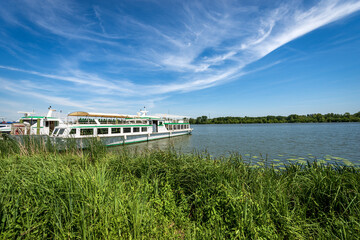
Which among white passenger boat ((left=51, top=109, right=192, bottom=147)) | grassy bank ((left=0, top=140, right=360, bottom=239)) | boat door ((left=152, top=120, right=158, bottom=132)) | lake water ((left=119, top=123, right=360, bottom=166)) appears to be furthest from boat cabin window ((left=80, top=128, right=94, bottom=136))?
grassy bank ((left=0, top=140, right=360, bottom=239))

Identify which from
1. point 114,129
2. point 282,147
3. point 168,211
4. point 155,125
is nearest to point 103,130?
point 114,129

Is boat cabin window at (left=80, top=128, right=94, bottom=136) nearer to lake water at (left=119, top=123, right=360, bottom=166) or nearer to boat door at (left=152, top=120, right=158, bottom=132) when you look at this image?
lake water at (left=119, top=123, right=360, bottom=166)

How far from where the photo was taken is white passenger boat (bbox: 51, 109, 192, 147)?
68.1 feet

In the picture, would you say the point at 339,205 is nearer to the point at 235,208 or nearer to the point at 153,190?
the point at 235,208

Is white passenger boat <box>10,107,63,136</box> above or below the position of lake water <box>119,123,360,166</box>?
above

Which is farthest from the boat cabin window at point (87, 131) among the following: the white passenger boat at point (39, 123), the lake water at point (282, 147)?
the lake water at point (282, 147)

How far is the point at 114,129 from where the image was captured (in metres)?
26.1

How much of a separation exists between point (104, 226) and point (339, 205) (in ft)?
17.1

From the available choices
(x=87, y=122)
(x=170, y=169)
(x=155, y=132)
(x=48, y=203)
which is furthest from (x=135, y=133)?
(x=48, y=203)

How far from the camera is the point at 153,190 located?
4.53 m

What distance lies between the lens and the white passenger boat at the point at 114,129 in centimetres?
2075

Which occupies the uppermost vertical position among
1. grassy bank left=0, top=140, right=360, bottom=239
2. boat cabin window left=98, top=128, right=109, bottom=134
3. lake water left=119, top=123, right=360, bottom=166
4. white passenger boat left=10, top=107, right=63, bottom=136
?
white passenger boat left=10, top=107, right=63, bottom=136

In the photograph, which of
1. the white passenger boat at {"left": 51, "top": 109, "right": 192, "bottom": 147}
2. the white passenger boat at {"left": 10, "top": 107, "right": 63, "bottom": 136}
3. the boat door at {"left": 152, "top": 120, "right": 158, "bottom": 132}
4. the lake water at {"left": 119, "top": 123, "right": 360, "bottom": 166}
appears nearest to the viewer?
the lake water at {"left": 119, "top": 123, "right": 360, "bottom": 166}

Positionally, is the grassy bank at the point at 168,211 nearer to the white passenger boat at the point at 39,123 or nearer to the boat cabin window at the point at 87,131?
the boat cabin window at the point at 87,131
